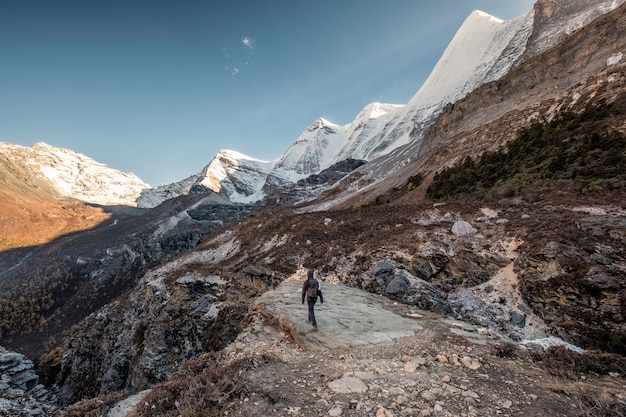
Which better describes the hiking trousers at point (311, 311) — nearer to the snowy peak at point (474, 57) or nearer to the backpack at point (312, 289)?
the backpack at point (312, 289)

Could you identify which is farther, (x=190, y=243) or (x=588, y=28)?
(x=190, y=243)

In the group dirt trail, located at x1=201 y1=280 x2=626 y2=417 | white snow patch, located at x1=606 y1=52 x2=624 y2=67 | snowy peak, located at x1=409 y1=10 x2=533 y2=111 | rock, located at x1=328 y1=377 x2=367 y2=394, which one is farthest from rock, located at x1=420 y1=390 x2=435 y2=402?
snowy peak, located at x1=409 y1=10 x2=533 y2=111

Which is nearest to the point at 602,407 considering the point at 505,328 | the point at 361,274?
the point at 505,328

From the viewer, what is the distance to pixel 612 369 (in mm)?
6102

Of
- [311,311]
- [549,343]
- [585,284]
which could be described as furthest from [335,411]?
[585,284]

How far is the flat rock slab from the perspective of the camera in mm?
8641

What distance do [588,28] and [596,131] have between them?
3148 cm

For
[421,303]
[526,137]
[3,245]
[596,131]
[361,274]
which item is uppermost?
[3,245]

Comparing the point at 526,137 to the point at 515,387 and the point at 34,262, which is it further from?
the point at 34,262

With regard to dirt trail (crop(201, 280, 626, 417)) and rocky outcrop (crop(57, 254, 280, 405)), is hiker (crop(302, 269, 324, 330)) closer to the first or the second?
dirt trail (crop(201, 280, 626, 417))

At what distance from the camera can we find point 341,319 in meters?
10.1

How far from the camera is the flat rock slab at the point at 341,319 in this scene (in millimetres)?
8641

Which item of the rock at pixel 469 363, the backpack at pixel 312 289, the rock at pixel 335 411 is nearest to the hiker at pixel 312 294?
the backpack at pixel 312 289

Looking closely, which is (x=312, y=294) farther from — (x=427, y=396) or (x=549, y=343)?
(x=549, y=343)
